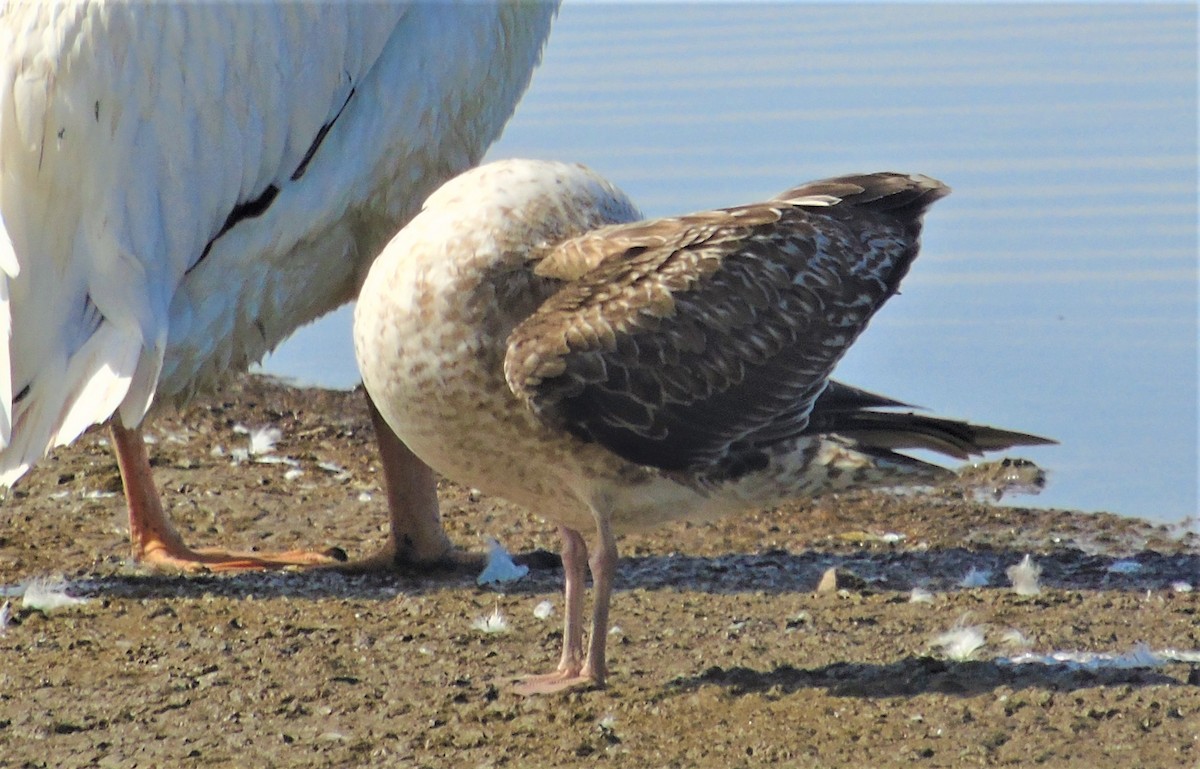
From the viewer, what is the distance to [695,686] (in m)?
4.30

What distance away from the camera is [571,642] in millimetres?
4301

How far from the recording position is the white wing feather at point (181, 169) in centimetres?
485

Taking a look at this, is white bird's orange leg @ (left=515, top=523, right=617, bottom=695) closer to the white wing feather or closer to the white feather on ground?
the white wing feather

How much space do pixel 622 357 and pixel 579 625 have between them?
0.70 meters

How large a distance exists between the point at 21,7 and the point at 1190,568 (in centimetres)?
371

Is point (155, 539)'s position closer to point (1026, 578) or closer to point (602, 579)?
point (602, 579)

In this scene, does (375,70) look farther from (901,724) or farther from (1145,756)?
(1145,756)

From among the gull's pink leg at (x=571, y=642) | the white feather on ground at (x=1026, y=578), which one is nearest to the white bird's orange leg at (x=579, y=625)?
the gull's pink leg at (x=571, y=642)

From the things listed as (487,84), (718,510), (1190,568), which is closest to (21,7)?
(487,84)

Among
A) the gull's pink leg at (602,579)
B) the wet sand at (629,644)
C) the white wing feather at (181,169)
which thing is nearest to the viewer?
the wet sand at (629,644)

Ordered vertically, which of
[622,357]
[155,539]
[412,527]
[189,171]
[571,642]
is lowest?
[155,539]

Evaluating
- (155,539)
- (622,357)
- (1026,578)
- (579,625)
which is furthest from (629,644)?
(155,539)

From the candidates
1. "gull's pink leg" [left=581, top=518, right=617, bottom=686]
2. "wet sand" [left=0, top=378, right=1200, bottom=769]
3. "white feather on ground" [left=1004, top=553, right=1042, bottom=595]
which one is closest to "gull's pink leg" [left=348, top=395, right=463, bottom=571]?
"wet sand" [left=0, top=378, right=1200, bottom=769]

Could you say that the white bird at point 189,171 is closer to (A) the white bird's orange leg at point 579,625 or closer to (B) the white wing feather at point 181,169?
(B) the white wing feather at point 181,169
